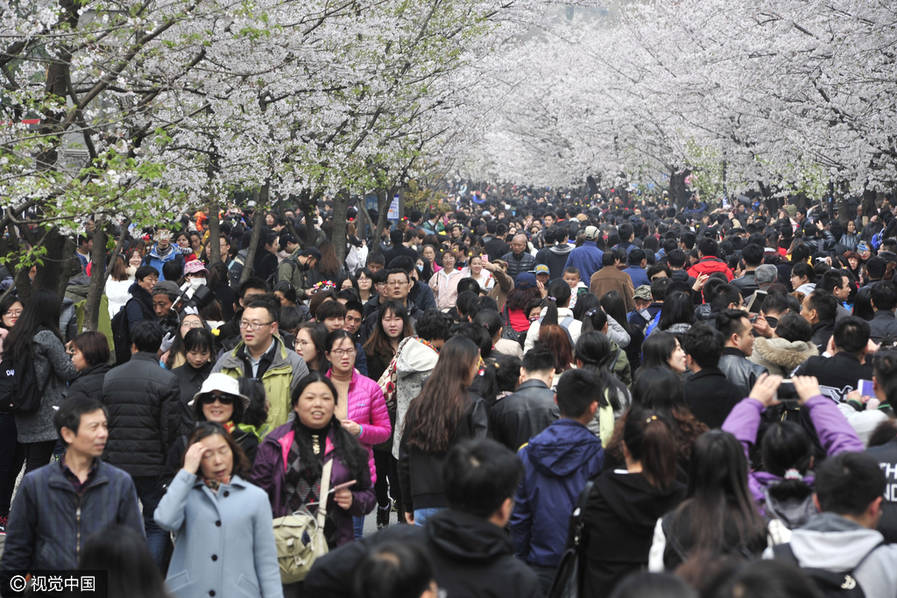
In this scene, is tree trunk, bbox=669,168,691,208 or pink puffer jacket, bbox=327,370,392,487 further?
tree trunk, bbox=669,168,691,208

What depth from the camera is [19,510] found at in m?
A: 4.51

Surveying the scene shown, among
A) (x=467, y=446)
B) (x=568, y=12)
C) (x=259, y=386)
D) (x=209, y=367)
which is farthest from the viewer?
(x=568, y=12)

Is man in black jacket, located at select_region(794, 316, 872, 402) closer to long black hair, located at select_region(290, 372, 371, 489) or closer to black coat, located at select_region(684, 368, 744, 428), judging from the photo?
black coat, located at select_region(684, 368, 744, 428)

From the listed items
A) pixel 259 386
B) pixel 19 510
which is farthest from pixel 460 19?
pixel 19 510

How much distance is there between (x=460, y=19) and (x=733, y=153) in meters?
11.6

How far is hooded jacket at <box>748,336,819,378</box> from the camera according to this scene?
6875mm

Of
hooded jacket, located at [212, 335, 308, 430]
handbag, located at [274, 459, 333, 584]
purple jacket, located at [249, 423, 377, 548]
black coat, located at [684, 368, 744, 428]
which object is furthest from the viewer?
hooded jacket, located at [212, 335, 308, 430]

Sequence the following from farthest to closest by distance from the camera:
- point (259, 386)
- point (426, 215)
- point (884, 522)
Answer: point (426, 215) < point (259, 386) < point (884, 522)

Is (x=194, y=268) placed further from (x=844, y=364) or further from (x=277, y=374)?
(x=844, y=364)

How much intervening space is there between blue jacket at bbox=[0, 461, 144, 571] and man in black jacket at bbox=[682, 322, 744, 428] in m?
3.40

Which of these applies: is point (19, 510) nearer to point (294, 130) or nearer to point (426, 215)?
point (294, 130)

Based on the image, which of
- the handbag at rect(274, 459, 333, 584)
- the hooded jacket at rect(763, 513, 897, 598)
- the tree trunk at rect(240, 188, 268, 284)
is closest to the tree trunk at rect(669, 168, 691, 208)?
the tree trunk at rect(240, 188, 268, 284)

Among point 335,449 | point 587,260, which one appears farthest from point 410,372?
point 587,260

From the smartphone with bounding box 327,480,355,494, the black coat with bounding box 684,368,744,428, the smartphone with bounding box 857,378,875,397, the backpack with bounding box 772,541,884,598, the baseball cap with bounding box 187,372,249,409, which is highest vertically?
the baseball cap with bounding box 187,372,249,409
